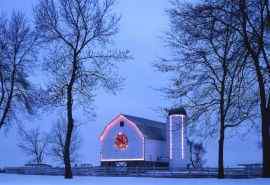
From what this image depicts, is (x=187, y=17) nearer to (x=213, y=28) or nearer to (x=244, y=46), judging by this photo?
(x=213, y=28)

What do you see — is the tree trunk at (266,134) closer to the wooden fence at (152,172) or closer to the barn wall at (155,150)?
the wooden fence at (152,172)

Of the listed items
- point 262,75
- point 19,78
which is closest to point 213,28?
point 262,75

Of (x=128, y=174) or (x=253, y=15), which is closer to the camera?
(x=253, y=15)

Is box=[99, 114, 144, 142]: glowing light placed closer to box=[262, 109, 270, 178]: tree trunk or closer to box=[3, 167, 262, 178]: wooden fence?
box=[3, 167, 262, 178]: wooden fence

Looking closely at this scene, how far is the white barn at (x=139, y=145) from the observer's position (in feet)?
218

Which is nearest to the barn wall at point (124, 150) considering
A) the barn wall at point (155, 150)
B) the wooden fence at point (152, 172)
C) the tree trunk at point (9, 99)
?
the barn wall at point (155, 150)

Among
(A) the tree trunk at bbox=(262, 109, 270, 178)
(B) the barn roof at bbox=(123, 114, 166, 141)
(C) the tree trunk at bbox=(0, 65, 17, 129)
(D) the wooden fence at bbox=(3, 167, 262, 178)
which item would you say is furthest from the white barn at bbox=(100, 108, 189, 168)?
(A) the tree trunk at bbox=(262, 109, 270, 178)

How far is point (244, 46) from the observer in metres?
27.8

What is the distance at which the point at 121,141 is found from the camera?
67.9 meters

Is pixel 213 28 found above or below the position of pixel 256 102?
above

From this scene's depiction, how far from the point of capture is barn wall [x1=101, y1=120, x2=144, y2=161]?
220ft

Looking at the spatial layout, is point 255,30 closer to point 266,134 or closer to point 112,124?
point 266,134

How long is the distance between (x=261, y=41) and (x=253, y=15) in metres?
2.14

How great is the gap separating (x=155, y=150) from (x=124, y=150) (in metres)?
4.14
